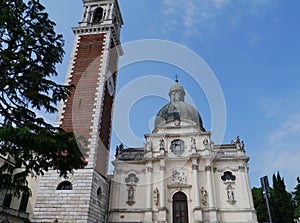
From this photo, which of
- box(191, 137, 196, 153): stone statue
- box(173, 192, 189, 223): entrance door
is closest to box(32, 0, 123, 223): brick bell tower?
box(173, 192, 189, 223): entrance door

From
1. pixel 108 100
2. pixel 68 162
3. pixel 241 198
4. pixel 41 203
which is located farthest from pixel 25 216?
pixel 241 198

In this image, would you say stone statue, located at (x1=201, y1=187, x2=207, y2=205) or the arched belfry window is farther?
the arched belfry window

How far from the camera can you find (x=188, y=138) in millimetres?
28234

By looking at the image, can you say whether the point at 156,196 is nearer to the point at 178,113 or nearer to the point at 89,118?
the point at 89,118

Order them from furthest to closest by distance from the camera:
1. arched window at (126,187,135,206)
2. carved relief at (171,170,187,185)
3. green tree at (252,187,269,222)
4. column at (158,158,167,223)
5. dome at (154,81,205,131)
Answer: green tree at (252,187,269,222) → dome at (154,81,205,131) → carved relief at (171,170,187,185) → arched window at (126,187,135,206) → column at (158,158,167,223)

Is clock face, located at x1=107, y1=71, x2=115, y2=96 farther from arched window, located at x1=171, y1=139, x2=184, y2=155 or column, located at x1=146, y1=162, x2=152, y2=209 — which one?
arched window, located at x1=171, y1=139, x2=184, y2=155

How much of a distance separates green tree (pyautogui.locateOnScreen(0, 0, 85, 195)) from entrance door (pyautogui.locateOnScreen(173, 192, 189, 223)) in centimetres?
1657

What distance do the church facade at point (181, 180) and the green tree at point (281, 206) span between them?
10422 mm

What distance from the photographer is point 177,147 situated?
92.0 feet

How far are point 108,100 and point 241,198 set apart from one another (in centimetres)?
1628

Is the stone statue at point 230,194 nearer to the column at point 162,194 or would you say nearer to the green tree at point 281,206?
the column at point 162,194

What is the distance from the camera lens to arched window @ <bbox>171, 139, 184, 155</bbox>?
27.7 metres

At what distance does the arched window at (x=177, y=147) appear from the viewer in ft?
90.7

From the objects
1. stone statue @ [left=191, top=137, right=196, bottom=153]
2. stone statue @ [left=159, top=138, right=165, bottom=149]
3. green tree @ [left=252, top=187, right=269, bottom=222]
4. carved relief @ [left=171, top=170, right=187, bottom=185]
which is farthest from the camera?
green tree @ [left=252, top=187, right=269, bottom=222]
